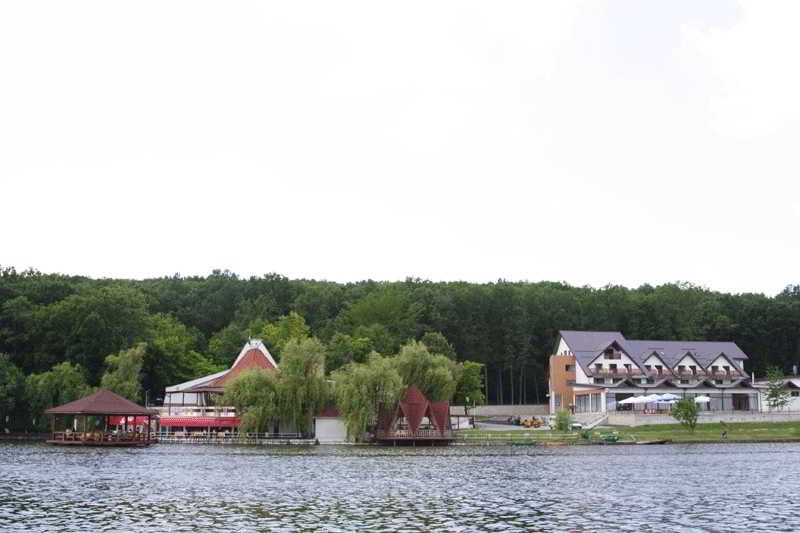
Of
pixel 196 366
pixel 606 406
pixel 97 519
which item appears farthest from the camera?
pixel 196 366

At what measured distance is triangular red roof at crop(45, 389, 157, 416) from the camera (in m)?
77.1

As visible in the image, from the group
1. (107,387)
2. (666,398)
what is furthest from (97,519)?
(666,398)

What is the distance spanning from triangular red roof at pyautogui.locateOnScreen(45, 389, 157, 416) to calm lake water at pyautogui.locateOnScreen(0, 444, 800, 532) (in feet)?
Answer: 34.2

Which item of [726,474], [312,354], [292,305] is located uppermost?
[292,305]

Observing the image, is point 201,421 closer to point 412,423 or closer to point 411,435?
point 412,423

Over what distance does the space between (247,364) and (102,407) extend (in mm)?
20593

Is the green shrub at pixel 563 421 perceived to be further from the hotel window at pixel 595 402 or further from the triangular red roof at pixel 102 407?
the triangular red roof at pixel 102 407

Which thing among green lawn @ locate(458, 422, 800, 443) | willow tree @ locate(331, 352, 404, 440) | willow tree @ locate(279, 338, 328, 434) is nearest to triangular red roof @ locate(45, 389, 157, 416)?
willow tree @ locate(279, 338, 328, 434)

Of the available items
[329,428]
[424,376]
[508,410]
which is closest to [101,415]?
[329,428]

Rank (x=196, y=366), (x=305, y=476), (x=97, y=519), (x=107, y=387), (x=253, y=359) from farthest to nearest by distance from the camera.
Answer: (x=196, y=366)
(x=253, y=359)
(x=107, y=387)
(x=305, y=476)
(x=97, y=519)

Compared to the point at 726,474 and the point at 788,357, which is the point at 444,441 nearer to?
the point at 726,474

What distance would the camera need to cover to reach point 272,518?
31234 mm

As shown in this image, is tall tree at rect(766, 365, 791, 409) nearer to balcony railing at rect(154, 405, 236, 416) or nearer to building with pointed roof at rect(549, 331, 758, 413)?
building with pointed roof at rect(549, 331, 758, 413)

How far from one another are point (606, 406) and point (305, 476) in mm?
64948
